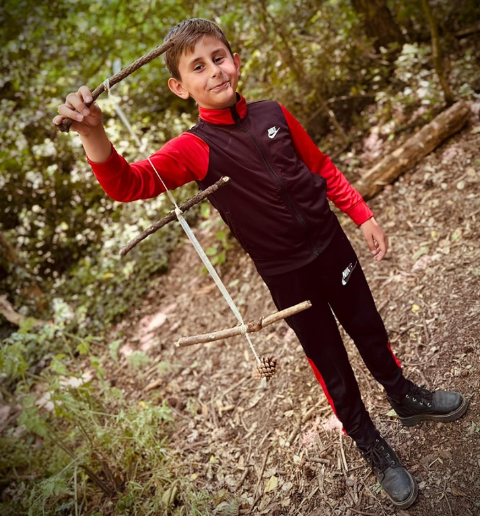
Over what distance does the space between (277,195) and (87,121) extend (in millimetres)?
800

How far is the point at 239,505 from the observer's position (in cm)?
264

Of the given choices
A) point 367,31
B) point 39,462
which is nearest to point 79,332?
point 39,462

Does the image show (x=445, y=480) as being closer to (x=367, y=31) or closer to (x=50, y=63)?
(x=367, y=31)

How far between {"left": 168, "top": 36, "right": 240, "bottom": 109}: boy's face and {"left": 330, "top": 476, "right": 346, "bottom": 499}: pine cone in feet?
6.96

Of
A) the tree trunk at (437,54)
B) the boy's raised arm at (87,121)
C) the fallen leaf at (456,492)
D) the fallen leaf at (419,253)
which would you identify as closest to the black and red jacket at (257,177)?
the boy's raised arm at (87,121)

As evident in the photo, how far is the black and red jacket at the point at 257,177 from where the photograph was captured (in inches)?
70.6

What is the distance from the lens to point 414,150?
421 centimetres

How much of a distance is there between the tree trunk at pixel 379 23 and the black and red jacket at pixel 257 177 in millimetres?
3835

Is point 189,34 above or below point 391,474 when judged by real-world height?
above

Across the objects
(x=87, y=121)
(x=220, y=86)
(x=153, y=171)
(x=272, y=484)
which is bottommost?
(x=272, y=484)

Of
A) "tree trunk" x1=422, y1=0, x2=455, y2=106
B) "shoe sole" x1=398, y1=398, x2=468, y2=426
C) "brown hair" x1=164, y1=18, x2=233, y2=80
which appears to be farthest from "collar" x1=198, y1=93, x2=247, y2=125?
"tree trunk" x1=422, y1=0, x2=455, y2=106

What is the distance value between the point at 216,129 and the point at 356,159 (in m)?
3.24

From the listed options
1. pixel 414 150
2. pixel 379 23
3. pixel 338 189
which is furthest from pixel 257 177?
pixel 379 23

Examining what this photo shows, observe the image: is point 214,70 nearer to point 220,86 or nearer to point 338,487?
point 220,86
